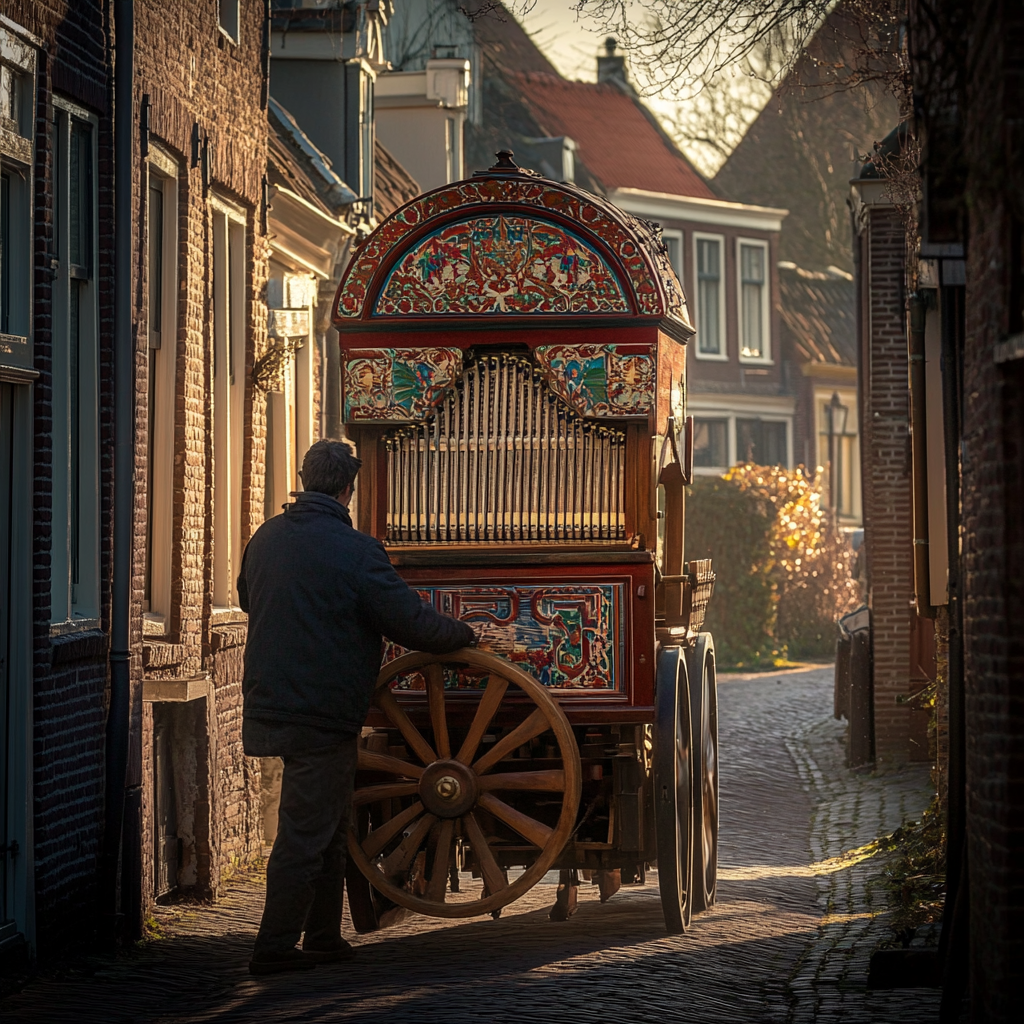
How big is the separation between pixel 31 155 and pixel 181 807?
4.20 metres

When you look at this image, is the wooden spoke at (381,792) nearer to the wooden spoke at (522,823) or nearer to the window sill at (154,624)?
the wooden spoke at (522,823)

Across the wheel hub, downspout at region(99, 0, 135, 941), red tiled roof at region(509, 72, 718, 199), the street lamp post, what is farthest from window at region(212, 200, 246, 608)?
the street lamp post

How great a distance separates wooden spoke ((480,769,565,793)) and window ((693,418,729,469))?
27.1 meters

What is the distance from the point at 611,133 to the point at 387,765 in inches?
1189

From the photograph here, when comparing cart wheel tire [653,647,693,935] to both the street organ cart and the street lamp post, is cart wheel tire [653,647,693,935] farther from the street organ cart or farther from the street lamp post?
the street lamp post

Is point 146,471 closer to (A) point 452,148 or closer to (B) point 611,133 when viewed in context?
(A) point 452,148

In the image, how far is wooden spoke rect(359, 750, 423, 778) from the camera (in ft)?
27.6

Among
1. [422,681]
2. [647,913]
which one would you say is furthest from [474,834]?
[647,913]

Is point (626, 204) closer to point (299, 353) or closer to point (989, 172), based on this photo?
point (299, 353)

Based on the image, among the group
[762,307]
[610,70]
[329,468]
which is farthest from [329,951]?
[610,70]

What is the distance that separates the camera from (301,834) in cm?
794

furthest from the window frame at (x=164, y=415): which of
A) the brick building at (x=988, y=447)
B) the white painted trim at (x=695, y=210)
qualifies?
the white painted trim at (x=695, y=210)

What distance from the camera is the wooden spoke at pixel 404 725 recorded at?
27.6 ft

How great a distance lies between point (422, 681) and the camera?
867 cm
